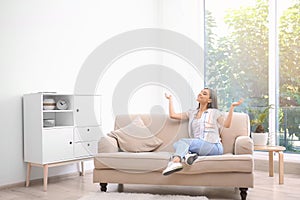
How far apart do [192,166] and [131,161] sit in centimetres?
56

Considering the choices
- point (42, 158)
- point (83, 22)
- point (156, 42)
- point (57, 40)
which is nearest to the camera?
point (42, 158)

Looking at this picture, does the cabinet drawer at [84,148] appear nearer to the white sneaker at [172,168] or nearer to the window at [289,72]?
the white sneaker at [172,168]

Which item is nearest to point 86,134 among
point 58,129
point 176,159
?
point 58,129

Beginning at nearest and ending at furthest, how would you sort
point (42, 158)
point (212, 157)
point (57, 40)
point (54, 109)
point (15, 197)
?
point (212, 157) → point (15, 197) → point (42, 158) → point (54, 109) → point (57, 40)

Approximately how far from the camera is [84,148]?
4.05 metres

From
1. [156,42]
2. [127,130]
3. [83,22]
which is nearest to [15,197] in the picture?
[127,130]

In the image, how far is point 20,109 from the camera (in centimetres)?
386

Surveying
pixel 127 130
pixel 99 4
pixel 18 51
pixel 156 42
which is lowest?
pixel 127 130

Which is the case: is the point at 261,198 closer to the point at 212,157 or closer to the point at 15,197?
the point at 212,157

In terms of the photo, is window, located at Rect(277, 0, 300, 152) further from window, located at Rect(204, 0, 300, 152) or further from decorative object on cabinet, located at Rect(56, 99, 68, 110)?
decorative object on cabinet, located at Rect(56, 99, 68, 110)

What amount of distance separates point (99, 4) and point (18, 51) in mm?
1391

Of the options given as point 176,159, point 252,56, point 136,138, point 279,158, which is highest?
point 252,56

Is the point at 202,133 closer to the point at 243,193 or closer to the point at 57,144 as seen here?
the point at 243,193

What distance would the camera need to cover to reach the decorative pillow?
3692 millimetres
